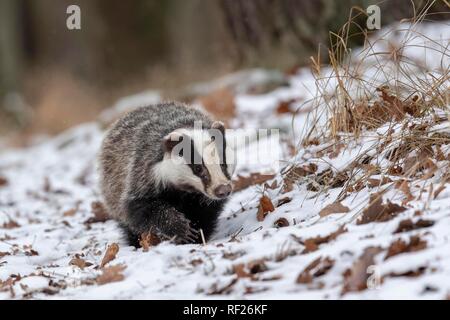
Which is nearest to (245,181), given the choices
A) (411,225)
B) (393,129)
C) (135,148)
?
(135,148)

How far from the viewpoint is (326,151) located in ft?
18.5

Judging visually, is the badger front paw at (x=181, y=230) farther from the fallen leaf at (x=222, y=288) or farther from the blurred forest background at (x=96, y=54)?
the blurred forest background at (x=96, y=54)

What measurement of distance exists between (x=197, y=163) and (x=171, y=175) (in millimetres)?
311

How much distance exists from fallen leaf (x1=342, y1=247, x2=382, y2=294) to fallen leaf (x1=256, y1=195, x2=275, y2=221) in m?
1.66

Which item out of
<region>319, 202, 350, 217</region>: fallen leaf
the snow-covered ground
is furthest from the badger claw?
<region>319, 202, 350, 217</region>: fallen leaf

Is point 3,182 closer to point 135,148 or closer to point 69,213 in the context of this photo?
point 69,213

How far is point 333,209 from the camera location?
460cm

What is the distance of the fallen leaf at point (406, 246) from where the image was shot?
3695 millimetres

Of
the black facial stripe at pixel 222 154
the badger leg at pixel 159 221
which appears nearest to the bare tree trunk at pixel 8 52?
the badger leg at pixel 159 221

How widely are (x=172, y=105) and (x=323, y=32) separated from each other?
537 cm

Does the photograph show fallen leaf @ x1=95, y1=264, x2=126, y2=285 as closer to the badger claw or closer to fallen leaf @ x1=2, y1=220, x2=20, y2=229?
the badger claw

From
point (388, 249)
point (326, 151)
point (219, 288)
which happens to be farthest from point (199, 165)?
point (388, 249)

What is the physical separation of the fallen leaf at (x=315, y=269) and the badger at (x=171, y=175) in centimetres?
140
